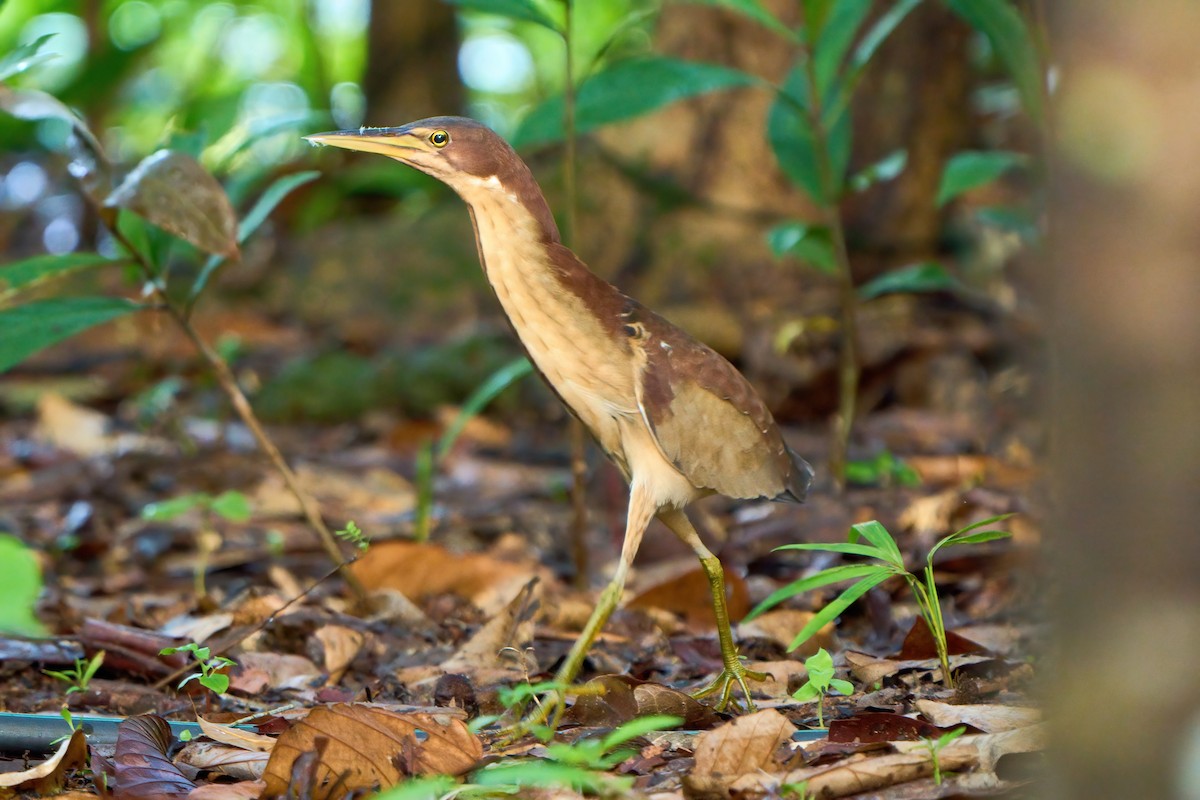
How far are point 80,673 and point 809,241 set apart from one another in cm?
312

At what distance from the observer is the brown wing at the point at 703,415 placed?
9.71 feet

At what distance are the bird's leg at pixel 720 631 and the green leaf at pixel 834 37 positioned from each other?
2.13 m

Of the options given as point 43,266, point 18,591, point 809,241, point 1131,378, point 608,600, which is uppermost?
point 1131,378

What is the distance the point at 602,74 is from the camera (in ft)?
14.3

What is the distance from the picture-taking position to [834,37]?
4.59 m

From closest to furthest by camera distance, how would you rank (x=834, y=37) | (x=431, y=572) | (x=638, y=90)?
1. (x=431, y=572)
2. (x=638, y=90)
3. (x=834, y=37)

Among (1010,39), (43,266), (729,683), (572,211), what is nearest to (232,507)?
(43,266)

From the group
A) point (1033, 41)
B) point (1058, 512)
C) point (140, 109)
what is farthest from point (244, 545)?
point (140, 109)

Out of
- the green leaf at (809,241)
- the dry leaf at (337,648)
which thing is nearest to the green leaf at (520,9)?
the green leaf at (809,241)

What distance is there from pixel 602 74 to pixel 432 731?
2667mm

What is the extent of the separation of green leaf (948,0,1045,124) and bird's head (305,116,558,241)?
6.77ft

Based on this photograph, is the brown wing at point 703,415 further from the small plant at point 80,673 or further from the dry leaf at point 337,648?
the small plant at point 80,673

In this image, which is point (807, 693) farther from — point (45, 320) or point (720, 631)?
point (45, 320)

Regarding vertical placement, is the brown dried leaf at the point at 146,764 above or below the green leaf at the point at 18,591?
below
